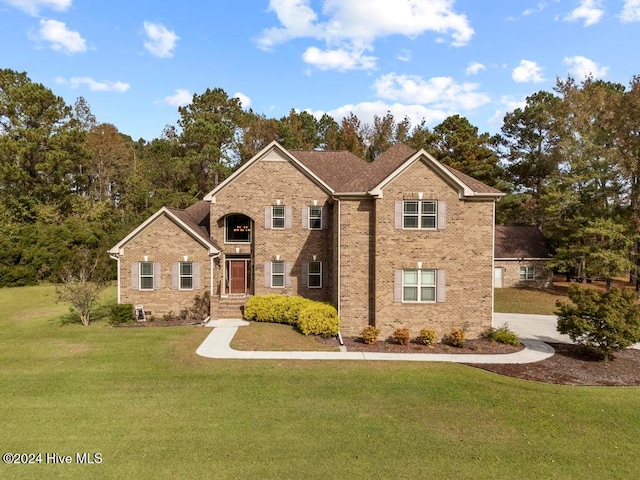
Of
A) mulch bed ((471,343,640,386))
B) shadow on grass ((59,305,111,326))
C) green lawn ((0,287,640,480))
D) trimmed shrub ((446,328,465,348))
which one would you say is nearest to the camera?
green lawn ((0,287,640,480))

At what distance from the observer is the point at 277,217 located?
21859 millimetres

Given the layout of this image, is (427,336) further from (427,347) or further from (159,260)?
(159,260)

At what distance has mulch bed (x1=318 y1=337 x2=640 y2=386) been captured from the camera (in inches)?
482

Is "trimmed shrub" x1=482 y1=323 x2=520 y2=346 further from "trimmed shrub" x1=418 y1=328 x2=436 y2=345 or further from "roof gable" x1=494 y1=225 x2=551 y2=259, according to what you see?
"roof gable" x1=494 y1=225 x2=551 y2=259

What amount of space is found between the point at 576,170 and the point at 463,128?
17771mm

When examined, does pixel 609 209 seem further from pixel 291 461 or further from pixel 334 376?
pixel 291 461

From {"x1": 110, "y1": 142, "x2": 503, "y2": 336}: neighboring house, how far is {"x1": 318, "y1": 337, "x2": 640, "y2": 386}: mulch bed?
1.16 m

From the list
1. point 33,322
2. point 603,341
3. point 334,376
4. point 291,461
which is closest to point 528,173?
point 603,341

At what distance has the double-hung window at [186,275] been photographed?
20172 millimetres

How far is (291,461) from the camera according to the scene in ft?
23.8

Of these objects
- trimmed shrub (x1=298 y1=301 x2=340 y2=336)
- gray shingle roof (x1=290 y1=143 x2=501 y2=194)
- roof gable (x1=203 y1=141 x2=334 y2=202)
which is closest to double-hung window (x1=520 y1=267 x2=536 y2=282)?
gray shingle roof (x1=290 y1=143 x2=501 y2=194)

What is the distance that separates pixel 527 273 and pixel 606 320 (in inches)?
831

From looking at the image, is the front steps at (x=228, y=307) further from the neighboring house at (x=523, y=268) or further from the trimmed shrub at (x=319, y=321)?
the neighboring house at (x=523, y=268)

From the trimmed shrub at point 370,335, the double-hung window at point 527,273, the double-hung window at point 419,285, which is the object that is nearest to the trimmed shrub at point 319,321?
the trimmed shrub at point 370,335
